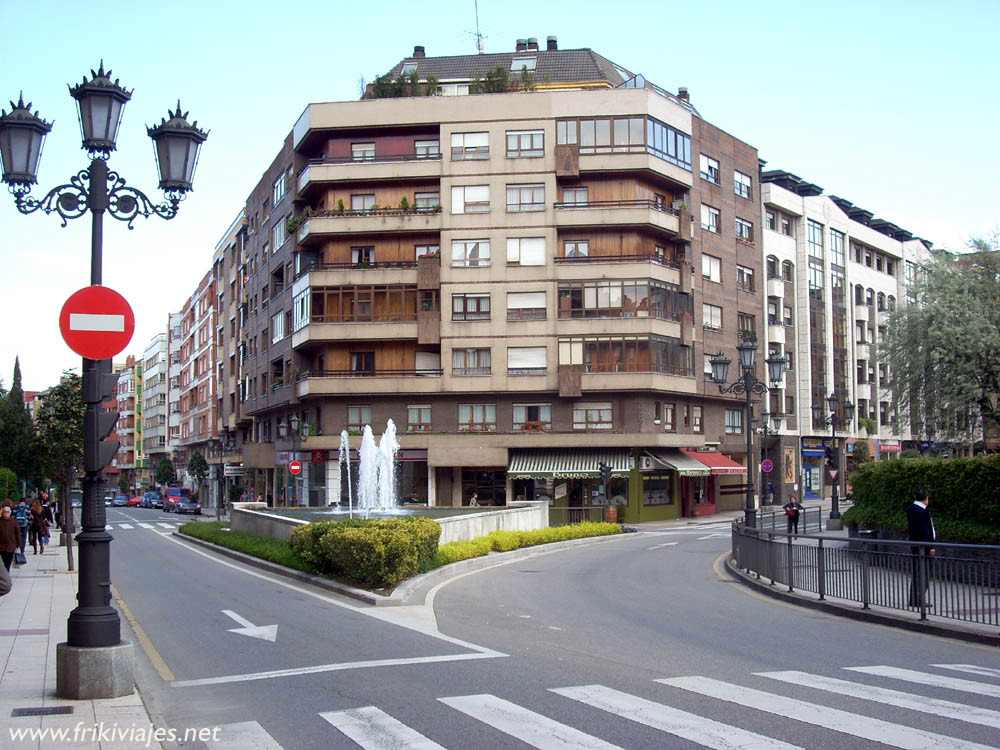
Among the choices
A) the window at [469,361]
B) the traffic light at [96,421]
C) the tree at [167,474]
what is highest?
the window at [469,361]

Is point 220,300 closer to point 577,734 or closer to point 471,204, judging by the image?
point 471,204

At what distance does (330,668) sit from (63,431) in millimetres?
21552

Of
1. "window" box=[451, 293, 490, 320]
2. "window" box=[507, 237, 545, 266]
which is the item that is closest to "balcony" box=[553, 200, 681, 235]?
"window" box=[507, 237, 545, 266]

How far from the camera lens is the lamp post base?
830 cm

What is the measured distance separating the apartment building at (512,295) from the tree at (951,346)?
46.0ft

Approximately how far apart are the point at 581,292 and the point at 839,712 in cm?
4217

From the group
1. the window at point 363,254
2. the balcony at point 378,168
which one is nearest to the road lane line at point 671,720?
the balcony at point 378,168

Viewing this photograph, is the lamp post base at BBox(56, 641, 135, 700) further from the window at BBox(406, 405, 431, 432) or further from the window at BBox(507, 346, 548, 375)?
the window at BBox(406, 405, 431, 432)

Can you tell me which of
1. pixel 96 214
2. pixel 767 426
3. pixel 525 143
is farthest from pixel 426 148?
pixel 96 214

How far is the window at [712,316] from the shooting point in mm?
54000

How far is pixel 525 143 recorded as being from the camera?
166 ft

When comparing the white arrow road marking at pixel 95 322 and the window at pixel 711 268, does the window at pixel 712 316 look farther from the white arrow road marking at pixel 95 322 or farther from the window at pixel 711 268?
the white arrow road marking at pixel 95 322

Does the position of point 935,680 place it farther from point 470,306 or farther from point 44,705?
point 470,306

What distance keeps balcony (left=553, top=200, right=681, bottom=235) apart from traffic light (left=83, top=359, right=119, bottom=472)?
41.9 meters
